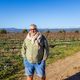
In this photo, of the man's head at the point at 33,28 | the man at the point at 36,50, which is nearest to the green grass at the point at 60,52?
the man at the point at 36,50

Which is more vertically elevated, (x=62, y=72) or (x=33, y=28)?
(x=33, y=28)

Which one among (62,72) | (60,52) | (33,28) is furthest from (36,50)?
(60,52)

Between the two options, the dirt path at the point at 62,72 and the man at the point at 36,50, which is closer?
the man at the point at 36,50

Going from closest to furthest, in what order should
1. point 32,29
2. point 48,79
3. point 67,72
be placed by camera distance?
point 32,29, point 48,79, point 67,72

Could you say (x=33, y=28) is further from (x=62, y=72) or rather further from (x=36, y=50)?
(x=62, y=72)

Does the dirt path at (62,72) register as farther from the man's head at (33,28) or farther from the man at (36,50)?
the man's head at (33,28)

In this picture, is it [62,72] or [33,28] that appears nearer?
[33,28]

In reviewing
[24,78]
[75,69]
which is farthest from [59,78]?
[75,69]

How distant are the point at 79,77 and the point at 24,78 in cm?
205

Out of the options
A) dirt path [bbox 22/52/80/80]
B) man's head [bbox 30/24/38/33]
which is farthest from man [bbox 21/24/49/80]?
dirt path [bbox 22/52/80/80]

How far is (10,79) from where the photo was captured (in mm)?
10945

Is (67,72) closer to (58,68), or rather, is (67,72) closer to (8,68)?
(58,68)

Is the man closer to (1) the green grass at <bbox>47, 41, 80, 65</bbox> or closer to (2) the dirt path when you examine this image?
(2) the dirt path

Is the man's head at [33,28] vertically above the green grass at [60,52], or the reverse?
the man's head at [33,28]
